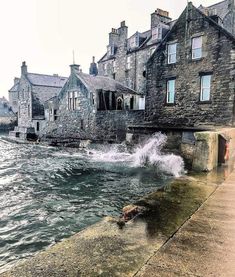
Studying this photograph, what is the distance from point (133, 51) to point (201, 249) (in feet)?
102

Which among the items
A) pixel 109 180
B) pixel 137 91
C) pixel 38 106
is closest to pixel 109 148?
pixel 109 180

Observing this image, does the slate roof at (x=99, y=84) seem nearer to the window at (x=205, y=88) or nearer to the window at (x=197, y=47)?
the window at (x=197, y=47)

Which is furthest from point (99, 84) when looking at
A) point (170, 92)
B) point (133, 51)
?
point (170, 92)

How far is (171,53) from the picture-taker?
64.6 ft

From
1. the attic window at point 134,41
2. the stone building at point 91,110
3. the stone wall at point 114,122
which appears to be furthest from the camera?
the attic window at point 134,41

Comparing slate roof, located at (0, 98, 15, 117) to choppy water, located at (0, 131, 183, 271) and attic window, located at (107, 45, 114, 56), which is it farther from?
choppy water, located at (0, 131, 183, 271)

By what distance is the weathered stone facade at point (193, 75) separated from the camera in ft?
54.2

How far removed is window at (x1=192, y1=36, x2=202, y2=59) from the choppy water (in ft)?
23.6

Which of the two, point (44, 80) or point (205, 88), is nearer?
point (205, 88)

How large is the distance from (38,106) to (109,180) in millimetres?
31996

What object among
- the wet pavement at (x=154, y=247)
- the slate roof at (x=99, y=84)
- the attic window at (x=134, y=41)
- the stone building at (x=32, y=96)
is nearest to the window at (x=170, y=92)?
the slate roof at (x=99, y=84)

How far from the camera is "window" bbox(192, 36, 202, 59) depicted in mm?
17828

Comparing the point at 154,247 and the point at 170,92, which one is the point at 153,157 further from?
the point at 154,247

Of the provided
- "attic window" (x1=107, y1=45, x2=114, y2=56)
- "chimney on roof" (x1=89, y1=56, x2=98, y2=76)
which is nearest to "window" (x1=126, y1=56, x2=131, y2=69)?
"attic window" (x1=107, y1=45, x2=114, y2=56)
